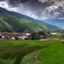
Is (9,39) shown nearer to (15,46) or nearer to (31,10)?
(15,46)

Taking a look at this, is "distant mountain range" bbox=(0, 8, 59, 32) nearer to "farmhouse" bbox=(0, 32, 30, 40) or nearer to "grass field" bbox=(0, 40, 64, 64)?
"farmhouse" bbox=(0, 32, 30, 40)

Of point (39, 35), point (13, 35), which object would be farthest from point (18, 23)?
point (39, 35)

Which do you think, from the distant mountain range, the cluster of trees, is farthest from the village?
the distant mountain range

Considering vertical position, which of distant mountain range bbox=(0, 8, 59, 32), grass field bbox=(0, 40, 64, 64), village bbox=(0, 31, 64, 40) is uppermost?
distant mountain range bbox=(0, 8, 59, 32)

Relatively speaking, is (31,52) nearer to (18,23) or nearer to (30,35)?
(30,35)

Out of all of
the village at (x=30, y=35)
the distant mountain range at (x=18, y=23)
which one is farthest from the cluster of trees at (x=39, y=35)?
the distant mountain range at (x=18, y=23)

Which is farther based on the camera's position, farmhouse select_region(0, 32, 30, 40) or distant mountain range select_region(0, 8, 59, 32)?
distant mountain range select_region(0, 8, 59, 32)
